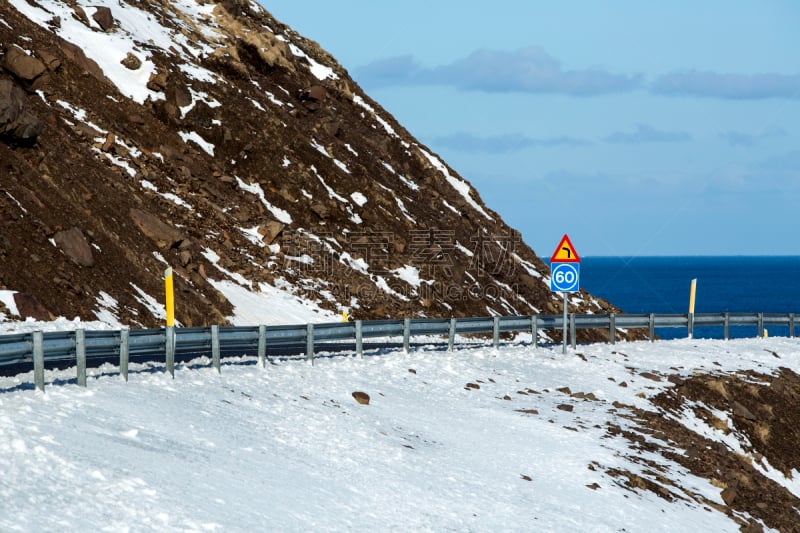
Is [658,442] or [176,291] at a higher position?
[176,291]

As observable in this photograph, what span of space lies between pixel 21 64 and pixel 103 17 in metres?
10.1

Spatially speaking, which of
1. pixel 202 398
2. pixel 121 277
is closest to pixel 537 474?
pixel 202 398

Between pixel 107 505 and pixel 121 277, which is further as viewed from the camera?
pixel 121 277

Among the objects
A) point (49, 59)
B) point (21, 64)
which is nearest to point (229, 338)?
point (21, 64)

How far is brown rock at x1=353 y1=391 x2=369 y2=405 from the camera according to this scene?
19.7 metres

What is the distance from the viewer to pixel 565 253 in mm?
27016

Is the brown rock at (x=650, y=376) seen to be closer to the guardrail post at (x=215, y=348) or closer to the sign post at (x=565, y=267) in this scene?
the sign post at (x=565, y=267)

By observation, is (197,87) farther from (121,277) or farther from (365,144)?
(121,277)

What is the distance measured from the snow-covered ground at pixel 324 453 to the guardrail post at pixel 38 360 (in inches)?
7.6

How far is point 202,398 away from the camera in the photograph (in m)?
17.5

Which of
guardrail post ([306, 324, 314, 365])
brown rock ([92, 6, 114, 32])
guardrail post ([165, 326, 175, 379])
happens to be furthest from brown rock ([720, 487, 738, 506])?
brown rock ([92, 6, 114, 32])

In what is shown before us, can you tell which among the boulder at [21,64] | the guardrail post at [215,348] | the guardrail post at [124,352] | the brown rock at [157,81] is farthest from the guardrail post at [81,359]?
the brown rock at [157,81]

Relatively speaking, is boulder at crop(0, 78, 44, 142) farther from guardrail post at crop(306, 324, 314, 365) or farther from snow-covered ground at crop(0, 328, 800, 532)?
guardrail post at crop(306, 324, 314, 365)

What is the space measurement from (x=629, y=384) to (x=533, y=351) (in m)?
3.48
